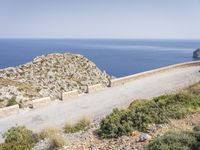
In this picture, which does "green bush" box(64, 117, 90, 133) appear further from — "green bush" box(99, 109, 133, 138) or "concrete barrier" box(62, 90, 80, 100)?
"concrete barrier" box(62, 90, 80, 100)

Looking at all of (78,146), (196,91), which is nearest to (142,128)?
(78,146)

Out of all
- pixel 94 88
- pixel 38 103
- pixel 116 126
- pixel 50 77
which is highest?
pixel 116 126

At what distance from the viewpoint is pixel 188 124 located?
41.1 feet

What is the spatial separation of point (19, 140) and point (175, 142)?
24.2 feet

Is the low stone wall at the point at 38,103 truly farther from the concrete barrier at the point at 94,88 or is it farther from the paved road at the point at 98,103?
the concrete barrier at the point at 94,88

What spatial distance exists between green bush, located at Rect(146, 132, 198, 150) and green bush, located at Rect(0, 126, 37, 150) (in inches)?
229

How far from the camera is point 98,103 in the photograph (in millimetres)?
22812

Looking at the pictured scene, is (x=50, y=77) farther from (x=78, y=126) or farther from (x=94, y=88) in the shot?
(x=78, y=126)

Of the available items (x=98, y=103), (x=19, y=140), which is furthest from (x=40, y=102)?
(x=19, y=140)

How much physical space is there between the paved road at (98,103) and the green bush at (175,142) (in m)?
9.76

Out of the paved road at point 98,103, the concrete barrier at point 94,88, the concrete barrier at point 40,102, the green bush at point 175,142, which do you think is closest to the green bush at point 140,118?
the green bush at point 175,142

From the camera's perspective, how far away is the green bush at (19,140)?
44.1 feet

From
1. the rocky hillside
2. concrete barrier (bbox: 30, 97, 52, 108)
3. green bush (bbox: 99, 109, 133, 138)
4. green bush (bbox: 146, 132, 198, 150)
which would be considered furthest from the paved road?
the rocky hillside

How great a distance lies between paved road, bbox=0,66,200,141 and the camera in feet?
65.0
